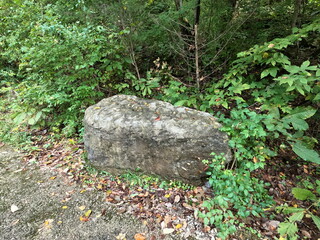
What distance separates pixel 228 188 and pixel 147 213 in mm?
1110

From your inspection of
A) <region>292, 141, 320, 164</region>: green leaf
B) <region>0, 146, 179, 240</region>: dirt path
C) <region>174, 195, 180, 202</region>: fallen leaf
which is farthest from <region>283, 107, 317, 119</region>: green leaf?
<region>0, 146, 179, 240</region>: dirt path

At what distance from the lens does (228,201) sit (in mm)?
2498

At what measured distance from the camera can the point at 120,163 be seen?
120 inches

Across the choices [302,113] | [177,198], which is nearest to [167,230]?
[177,198]

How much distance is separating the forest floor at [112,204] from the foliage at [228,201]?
0.12 m

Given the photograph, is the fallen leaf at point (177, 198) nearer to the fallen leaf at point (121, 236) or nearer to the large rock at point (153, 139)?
the large rock at point (153, 139)

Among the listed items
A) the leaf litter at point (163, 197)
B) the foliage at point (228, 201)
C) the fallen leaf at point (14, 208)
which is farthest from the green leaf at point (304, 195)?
the fallen leaf at point (14, 208)

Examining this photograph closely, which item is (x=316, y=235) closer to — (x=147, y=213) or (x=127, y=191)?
(x=147, y=213)

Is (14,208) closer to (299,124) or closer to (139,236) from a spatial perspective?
(139,236)

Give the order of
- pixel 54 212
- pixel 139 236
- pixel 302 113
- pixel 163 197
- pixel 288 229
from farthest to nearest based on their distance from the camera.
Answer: pixel 163 197
pixel 302 113
pixel 54 212
pixel 139 236
pixel 288 229

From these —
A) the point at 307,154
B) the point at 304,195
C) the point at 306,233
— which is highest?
the point at 307,154

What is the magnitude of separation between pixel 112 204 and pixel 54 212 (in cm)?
76

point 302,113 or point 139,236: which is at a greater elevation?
point 302,113

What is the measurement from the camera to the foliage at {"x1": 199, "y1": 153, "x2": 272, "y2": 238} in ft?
7.41
